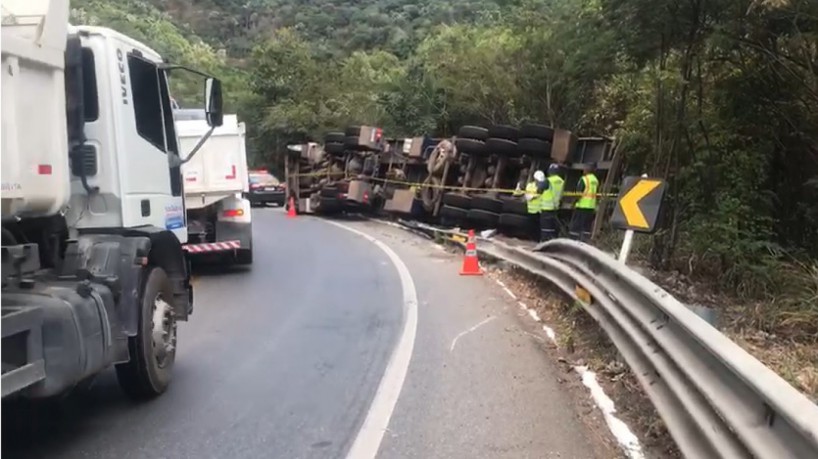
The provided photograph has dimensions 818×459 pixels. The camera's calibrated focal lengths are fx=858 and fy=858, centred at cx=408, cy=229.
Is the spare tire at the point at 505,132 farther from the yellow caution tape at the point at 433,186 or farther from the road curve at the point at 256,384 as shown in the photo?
the road curve at the point at 256,384

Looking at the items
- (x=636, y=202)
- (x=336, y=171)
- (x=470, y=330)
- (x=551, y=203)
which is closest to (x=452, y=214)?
(x=551, y=203)

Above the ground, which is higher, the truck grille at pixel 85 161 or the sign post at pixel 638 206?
the truck grille at pixel 85 161

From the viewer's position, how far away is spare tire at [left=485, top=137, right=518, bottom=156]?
17.9 meters

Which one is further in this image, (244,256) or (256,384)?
(244,256)

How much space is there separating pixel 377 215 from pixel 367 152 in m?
2.12

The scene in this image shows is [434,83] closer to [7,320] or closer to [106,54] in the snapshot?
[106,54]

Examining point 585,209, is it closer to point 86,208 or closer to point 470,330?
point 470,330

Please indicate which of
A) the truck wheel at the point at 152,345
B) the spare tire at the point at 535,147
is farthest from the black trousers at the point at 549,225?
the truck wheel at the point at 152,345

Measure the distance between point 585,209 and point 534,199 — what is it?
1.19 metres

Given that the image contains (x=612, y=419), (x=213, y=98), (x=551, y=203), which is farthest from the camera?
(x=551, y=203)

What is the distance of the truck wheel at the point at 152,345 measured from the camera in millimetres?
6059

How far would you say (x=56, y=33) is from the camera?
5000 millimetres

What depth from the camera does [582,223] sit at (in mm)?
15359

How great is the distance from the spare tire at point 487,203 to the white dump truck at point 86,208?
10849 mm
